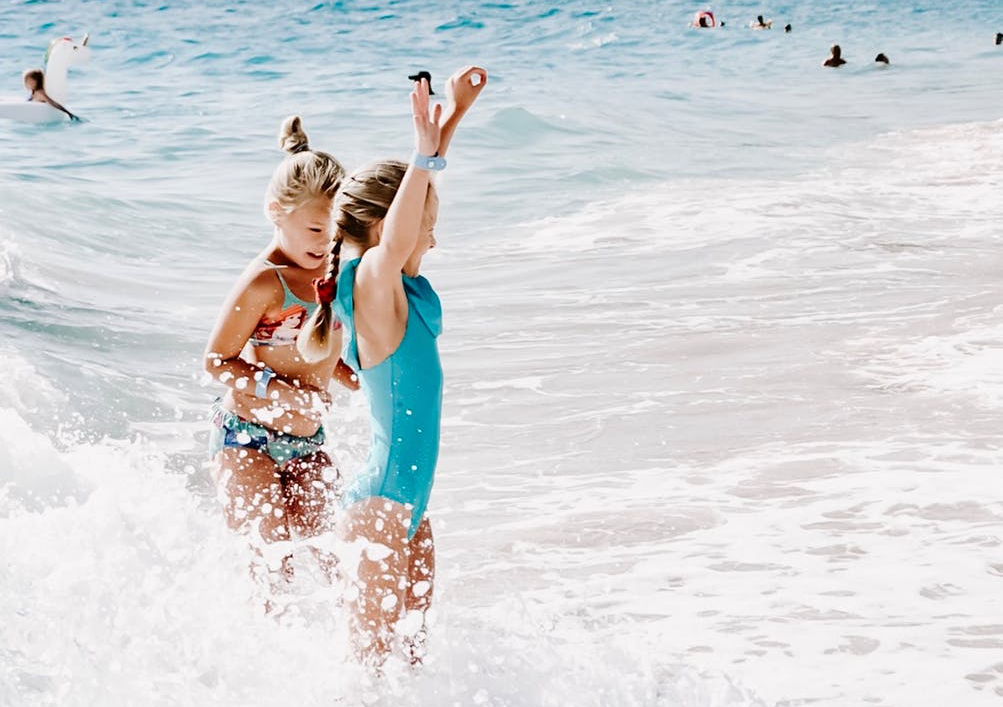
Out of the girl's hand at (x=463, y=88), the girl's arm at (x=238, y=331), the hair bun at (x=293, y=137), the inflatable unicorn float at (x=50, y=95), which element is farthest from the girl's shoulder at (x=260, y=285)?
the inflatable unicorn float at (x=50, y=95)

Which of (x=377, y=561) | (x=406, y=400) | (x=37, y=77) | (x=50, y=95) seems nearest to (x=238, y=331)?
(x=406, y=400)

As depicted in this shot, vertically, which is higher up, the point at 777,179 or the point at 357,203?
the point at 357,203

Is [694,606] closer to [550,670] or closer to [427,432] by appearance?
[550,670]

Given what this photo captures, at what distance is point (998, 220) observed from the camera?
13.3 m

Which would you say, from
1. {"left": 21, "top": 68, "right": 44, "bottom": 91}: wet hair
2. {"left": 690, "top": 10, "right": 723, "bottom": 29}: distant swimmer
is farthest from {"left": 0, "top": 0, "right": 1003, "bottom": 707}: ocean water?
{"left": 690, "top": 10, "right": 723, "bottom": 29}: distant swimmer

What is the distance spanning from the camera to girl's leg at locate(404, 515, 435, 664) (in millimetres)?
3725

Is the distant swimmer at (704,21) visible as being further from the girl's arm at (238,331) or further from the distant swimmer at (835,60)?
the girl's arm at (238,331)

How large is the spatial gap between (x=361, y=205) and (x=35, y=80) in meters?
22.8

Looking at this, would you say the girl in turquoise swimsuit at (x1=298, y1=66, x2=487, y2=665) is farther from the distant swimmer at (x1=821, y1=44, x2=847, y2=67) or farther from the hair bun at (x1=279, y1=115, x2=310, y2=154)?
the distant swimmer at (x1=821, y1=44, x2=847, y2=67)

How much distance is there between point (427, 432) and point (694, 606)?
181 cm

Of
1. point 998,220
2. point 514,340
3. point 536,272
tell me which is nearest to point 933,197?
point 998,220

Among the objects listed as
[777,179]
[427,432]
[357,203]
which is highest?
[357,203]

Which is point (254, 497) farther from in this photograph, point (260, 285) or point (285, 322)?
point (260, 285)

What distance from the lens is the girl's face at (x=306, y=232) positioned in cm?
406
